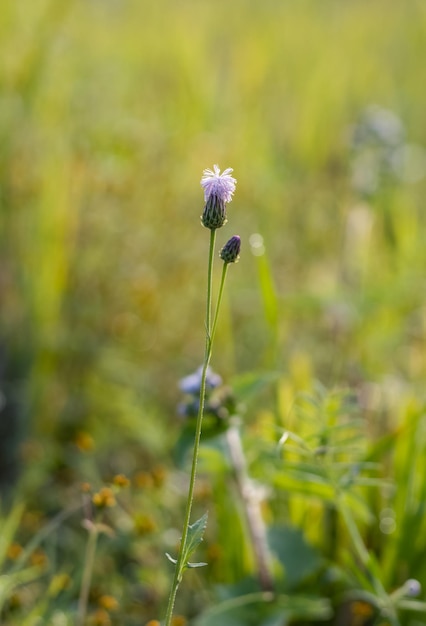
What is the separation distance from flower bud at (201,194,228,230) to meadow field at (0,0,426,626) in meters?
0.31

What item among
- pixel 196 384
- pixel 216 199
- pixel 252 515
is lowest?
pixel 252 515

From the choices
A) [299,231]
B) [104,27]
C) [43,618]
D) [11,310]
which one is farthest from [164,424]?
[104,27]

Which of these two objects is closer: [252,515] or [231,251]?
[231,251]

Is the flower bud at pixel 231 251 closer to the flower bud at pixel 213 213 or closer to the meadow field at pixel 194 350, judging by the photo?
the flower bud at pixel 213 213

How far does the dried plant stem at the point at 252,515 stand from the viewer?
3.73 feet

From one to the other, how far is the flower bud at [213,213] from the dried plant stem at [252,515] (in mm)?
510

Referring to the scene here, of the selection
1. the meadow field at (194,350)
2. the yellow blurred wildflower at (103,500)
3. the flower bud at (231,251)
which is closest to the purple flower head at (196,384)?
the meadow field at (194,350)

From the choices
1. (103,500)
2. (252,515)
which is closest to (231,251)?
(103,500)

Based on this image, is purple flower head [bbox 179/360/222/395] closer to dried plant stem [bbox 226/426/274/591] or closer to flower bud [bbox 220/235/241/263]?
dried plant stem [bbox 226/426/274/591]

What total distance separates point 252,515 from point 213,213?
591 mm

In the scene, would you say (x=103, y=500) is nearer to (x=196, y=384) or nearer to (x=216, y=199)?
(x=196, y=384)

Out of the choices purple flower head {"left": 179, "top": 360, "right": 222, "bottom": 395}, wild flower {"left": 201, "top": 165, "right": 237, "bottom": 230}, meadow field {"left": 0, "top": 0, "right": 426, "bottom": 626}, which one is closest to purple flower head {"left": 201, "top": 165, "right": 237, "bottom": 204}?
wild flower {"left": 201, "top": 165, "right": 237, "bottom": 230}

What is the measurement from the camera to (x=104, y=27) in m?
3.86

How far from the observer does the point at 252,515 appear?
1.14m
